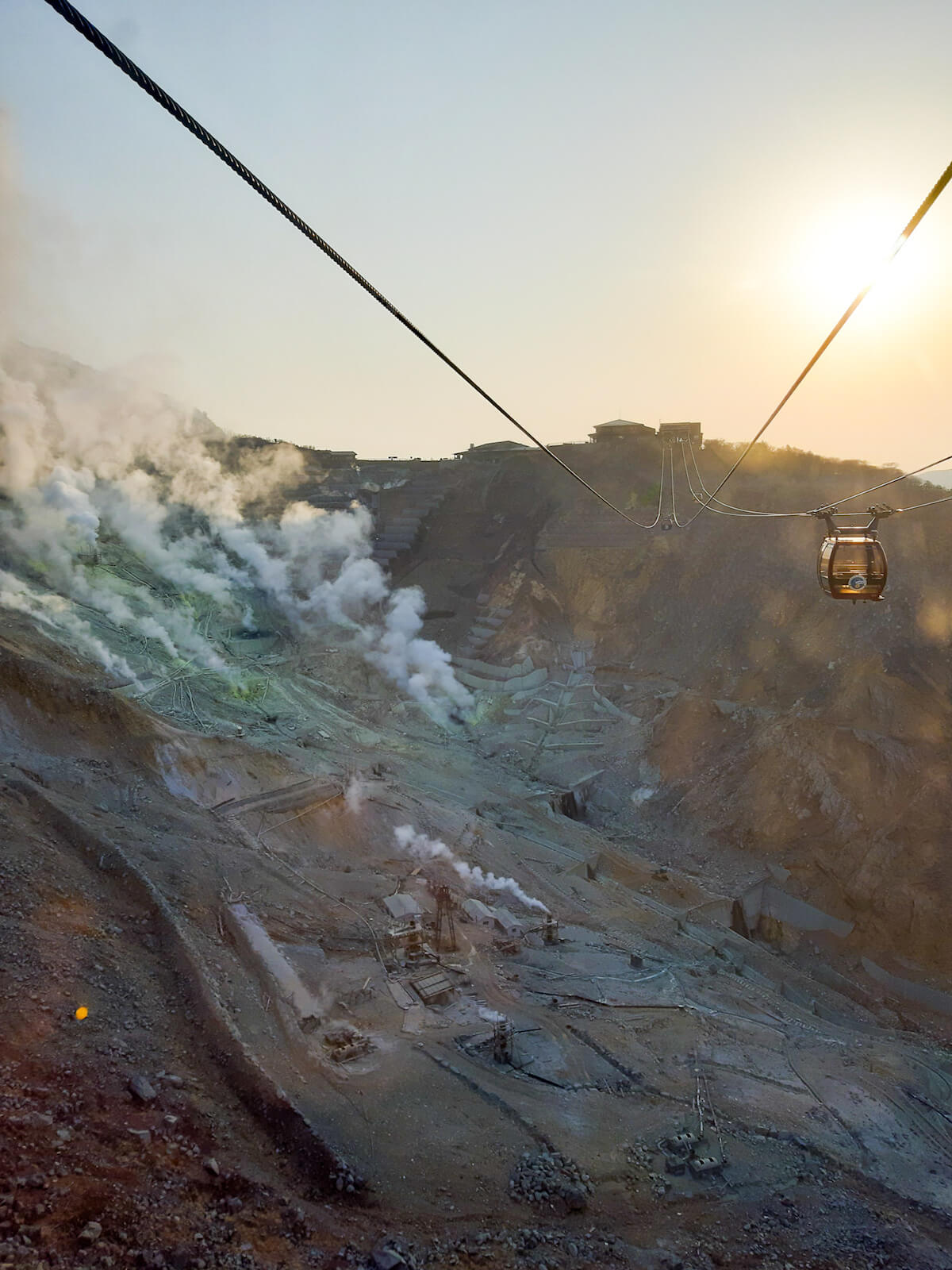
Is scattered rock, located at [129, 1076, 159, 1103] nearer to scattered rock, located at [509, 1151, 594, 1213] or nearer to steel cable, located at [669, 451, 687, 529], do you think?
scattered rock, located at [509, 1151, 594, 1213]

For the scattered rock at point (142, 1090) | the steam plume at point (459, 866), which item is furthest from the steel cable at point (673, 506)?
the scattered rock at point (142, 1090)

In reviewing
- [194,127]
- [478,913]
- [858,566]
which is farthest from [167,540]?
[194,127]

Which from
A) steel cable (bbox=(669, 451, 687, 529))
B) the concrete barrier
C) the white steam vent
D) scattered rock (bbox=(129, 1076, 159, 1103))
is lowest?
the concrete barrier

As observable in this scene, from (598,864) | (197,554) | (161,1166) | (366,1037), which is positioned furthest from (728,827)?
(197,554)

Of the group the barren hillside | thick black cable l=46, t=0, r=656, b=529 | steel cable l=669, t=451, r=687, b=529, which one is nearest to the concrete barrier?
the barren hillside

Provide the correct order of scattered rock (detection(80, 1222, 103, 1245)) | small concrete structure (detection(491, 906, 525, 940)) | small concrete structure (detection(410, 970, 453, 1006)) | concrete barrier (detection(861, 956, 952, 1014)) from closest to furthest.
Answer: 1. scattered rock (detection(80, 1222, 103, 1245))
2. small concrete structure (detection(410, 970, 453, 1006))
3. small concrete structure (detection(491, 906, 525, 940))
4. concrete barrier (detection(861, 956, 952, 1014))

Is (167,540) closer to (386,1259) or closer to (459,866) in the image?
(459,866)

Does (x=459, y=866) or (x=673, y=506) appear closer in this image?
(x=459, y=866)
